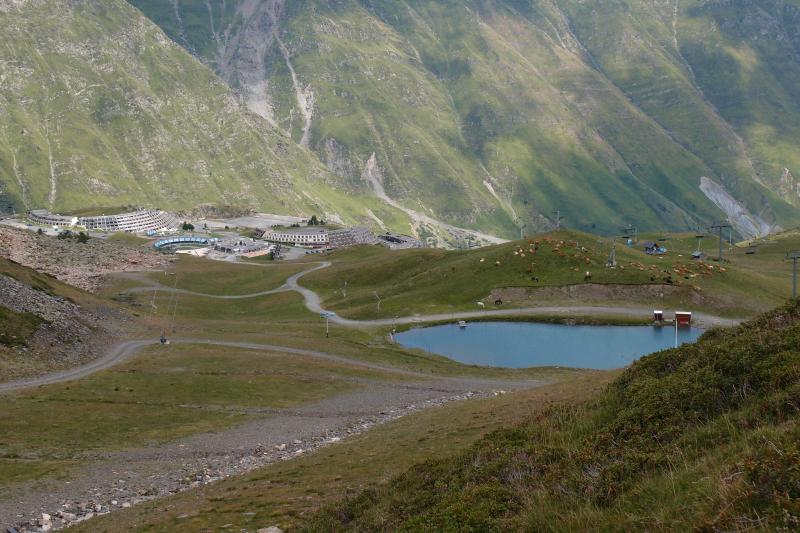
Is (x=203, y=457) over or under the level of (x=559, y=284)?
under

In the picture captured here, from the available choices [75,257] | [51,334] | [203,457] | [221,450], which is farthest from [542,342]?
[75,257]

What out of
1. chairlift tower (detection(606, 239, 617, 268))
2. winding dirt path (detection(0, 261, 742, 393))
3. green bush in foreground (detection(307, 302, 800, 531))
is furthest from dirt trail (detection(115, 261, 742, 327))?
green bush in foreground (detection(307, 302, 800, 531))

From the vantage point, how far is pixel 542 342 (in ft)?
328

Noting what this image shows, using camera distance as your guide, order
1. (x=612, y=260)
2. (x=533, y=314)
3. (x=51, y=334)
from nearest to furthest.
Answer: (x=51, y=334) < (x=533, y=314) < (x=612, y=260)

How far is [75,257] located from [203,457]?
15091 centimetres

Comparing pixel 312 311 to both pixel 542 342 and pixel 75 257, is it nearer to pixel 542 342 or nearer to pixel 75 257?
pixel 542 342

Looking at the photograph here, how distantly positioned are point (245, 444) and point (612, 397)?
3044 cm

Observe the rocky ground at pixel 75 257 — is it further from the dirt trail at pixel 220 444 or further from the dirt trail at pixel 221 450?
the dirt trail at pixel 221 450

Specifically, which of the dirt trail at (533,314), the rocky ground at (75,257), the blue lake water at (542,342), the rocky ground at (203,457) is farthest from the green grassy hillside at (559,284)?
the rocky ground at (75,257)

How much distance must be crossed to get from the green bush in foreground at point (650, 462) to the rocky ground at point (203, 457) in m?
17.6

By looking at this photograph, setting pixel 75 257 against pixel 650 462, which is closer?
pixel 650 462

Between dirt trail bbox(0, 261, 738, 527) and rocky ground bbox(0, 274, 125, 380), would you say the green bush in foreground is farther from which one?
rocky ground bbox(0, 274, 125, 380)

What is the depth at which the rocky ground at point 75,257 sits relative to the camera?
156 metres

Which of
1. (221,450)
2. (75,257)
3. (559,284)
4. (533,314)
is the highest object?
(75,257)
